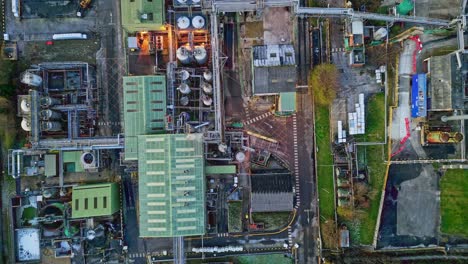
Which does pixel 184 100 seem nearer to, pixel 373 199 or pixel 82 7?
pixel 82 7

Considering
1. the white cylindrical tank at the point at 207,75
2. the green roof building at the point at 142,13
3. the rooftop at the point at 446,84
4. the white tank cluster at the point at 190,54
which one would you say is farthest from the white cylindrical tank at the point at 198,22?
the rooftop at the point at 446,84

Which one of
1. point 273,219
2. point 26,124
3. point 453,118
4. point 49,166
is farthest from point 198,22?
point 453,118

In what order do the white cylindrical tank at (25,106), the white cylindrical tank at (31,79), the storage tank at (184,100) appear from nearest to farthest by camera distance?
the white cylindrical tank at (25,106)
the white cylindrical tank at (31,79)
the storage tank at (184,100)

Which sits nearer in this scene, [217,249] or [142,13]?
[142,13]

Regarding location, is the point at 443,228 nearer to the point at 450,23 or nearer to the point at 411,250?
the point at 411,250

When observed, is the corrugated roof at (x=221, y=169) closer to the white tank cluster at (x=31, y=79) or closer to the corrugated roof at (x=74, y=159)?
the corrugated roof at (x=74, y=159)

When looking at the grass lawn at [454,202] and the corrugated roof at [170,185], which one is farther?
the grass lawn at [454,202]

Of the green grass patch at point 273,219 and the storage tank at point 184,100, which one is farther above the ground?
the storage tank at point 184,100
